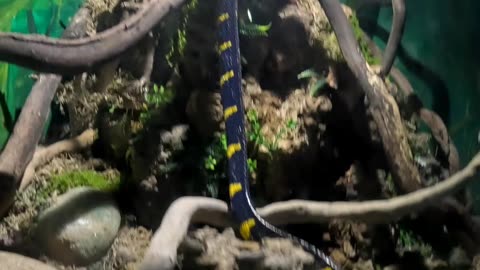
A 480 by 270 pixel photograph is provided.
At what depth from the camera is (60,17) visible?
113 inches

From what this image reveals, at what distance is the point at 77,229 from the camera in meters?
2.31

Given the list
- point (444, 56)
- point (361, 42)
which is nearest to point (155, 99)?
point (361, 42)

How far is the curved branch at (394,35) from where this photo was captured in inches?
109

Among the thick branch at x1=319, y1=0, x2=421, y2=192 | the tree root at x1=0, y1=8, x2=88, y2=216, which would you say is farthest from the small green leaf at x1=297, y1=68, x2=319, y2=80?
the tree root at x1=0, y1=8, x2=88, y2=216

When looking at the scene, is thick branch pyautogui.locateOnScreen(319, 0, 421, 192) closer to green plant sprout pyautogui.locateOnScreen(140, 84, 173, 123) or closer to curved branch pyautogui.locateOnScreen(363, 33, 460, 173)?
curved branch pyautogui.locateOnScreen(363, 33, 460, 173)

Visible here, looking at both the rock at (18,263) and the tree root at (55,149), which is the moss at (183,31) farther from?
the rock at (18,263)

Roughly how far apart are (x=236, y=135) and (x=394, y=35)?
3.39 feet

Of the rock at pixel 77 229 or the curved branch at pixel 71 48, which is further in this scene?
the rock at pixel 77 229

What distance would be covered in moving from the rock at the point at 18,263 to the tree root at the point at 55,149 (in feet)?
1.50

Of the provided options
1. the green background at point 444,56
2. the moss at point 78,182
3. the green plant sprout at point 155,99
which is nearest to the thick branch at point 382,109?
the green background at point 444,56

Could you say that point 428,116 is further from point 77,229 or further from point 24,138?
point 24,138

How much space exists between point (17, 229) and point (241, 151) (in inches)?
37.4

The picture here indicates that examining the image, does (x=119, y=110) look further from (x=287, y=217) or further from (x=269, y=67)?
(x=287, y=217)

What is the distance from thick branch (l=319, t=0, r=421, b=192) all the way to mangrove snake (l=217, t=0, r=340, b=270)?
0.43 meters
